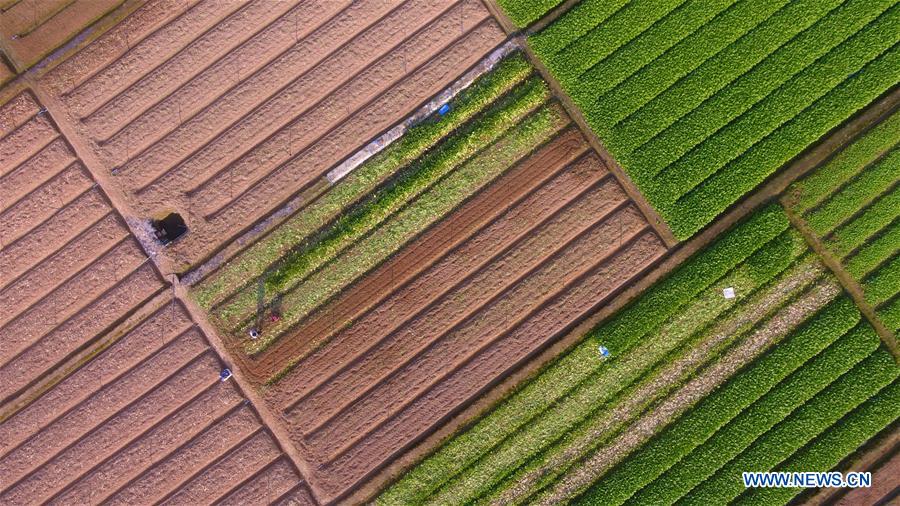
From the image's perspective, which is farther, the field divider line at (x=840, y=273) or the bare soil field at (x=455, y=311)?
the bare soil field at (x=455, y=311)

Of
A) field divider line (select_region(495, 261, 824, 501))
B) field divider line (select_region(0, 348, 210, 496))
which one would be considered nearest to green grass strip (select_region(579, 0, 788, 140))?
field divider line (select_region(495, 261, 824, 501))

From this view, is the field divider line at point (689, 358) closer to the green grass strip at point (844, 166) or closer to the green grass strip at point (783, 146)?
the green grass strip at point (844, 166)

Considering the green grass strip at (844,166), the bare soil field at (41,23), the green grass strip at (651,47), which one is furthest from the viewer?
the bare soil field at (41,23)

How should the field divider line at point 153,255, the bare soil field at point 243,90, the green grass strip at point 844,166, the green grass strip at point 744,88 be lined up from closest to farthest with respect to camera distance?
the green grass strip at point 844,166 → the green grass strip at point 744,88 → the field divider line at point 153,255 → the bare soil field at point 243,90

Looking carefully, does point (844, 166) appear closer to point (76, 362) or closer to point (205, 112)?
point (205, 112)

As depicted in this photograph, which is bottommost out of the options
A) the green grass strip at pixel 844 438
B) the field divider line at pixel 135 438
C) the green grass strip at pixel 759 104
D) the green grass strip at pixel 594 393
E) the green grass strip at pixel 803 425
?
Answer: the green grass strip at pixel 844 438

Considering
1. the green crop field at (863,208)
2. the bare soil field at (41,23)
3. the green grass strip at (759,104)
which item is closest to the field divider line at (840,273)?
the green crop field at (863,208)

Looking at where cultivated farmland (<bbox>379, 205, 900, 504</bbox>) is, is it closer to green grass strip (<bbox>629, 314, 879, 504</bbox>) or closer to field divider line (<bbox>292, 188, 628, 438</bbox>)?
green grass strip (<bbox>629, 314, 879, 504</bbox>)
